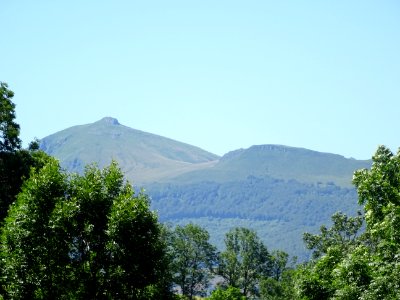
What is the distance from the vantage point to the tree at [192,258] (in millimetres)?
127562

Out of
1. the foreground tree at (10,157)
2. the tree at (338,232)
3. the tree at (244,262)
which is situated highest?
the foreground tree at (10,157)

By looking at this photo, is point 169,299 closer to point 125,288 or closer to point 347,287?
point 125,288

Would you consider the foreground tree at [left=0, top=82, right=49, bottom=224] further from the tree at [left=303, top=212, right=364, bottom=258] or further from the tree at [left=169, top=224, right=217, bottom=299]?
the tree at [left=169, top=224, right=217, bottom=299]

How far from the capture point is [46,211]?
32.3 meters

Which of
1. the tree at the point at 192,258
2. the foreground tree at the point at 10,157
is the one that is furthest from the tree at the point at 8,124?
the tree at the point at 192,258

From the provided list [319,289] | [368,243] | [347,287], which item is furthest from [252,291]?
[347,287]

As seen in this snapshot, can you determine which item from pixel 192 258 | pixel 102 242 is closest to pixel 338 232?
pixel 192 258

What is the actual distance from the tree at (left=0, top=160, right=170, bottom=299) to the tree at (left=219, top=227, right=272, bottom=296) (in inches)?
3733

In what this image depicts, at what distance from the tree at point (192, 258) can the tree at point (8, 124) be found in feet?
232

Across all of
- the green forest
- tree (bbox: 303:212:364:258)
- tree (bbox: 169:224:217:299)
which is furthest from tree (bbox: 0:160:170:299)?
tree (bbox: 169:224:217:299)

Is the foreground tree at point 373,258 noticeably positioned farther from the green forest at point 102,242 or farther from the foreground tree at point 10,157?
the foreground tree at point 10,157

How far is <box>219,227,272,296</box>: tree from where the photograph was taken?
127875mm

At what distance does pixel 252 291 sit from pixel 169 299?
3782 inches

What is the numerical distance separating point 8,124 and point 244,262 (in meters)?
83.3
